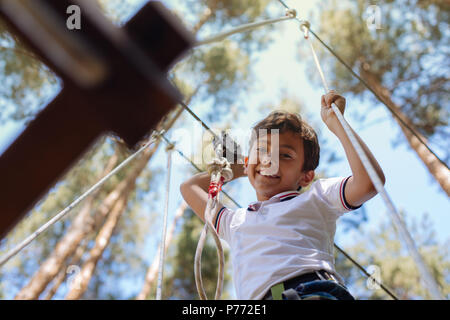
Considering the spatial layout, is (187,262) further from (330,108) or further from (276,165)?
(330,108)

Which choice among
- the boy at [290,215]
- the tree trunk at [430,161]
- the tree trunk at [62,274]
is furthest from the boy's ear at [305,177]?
the tree trunk at [62,274]

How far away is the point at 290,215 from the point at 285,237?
0.25 ft

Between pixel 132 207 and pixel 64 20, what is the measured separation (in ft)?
20.1

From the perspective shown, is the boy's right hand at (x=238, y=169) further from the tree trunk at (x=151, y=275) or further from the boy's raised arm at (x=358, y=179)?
the tree trunk at (x=151, y=275)

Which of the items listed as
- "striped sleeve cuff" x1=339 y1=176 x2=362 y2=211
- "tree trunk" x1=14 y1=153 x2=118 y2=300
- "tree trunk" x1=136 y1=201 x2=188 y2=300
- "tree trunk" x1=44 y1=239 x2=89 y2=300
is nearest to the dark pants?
"striped sleeve cuff" x1=339 y1=176 x2=362 y2=211

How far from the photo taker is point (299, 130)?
55.4 inches

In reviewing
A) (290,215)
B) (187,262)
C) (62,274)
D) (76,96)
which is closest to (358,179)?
(290,215)

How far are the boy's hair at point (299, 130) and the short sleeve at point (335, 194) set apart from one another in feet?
0.56

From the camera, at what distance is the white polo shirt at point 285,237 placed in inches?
40.6

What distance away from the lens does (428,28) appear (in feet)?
17.0

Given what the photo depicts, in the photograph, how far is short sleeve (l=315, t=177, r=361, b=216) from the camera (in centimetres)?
112

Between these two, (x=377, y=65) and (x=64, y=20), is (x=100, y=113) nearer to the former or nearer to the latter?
(x=64, y=20)
